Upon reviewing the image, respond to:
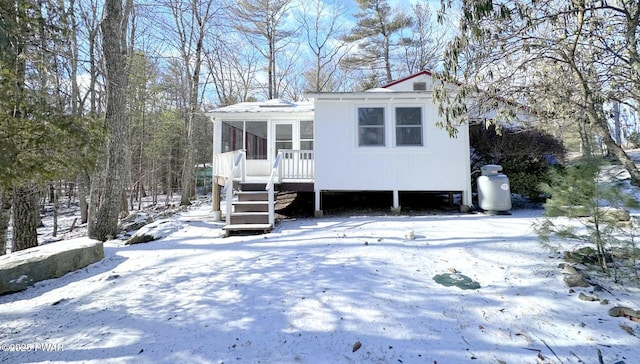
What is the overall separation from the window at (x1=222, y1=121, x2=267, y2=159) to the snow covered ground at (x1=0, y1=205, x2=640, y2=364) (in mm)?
5499

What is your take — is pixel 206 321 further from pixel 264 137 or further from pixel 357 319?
pixel 264 137

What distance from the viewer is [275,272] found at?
3.85 m

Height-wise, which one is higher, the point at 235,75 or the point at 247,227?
the point at 235,75

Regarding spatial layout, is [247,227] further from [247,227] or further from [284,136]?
[284,136]

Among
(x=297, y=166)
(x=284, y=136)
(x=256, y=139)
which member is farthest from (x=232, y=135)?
(x=297, y=166)

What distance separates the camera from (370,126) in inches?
304

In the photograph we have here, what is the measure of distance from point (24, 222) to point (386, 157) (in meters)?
8.65

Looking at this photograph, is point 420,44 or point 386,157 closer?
point 386,157

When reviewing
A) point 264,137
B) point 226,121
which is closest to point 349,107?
point 264,137

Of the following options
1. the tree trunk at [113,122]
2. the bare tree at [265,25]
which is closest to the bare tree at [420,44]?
the bare tree at [265,25]

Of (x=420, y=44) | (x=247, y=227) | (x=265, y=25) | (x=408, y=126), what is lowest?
(x=247, y=227)

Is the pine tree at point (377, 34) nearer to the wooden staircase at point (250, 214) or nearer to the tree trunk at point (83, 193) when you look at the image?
the wooden staircase at point (250, 214)

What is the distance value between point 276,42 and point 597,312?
20.4m

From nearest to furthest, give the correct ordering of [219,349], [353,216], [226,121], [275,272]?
[219,349] < [275,272] < [353,216] < [226,121]
